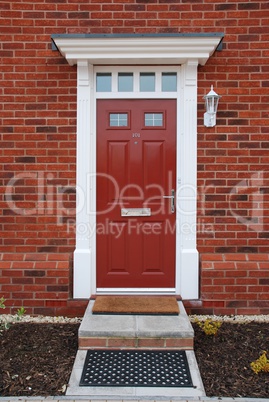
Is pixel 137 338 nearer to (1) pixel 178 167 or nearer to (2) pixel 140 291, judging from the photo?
(2) pixel 140 291

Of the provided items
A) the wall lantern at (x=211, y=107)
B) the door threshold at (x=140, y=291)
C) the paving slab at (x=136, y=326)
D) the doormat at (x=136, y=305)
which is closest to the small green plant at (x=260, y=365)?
the paving slab at (x=136, y=326)

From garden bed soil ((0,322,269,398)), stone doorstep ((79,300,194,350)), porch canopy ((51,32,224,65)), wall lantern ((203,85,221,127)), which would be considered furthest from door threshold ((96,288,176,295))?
porch canopy ((51,32,224,65))

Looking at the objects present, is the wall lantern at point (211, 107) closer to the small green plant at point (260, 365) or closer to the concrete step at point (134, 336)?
the concrete step at point (134, 336)

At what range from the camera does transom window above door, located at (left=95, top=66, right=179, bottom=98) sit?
3943 mm

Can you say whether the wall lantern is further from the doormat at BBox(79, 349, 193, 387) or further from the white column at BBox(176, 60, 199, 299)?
the doormat at BBox(79, 349, 193, 387)

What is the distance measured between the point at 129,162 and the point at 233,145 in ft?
4.15

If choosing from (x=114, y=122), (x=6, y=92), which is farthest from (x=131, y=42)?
(x=6, y=92)

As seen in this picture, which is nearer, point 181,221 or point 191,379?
point 191,379

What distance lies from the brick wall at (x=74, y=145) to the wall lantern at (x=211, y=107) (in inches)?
3.5

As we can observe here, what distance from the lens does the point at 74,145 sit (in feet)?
12.9

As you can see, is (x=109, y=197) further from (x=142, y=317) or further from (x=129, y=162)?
A: (x=142, y=317)

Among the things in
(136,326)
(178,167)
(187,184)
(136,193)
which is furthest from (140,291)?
(178,167)

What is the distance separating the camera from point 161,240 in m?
4.06

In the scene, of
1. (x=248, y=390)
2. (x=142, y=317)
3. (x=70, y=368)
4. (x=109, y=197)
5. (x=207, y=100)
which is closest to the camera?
(x=248, y=390)
